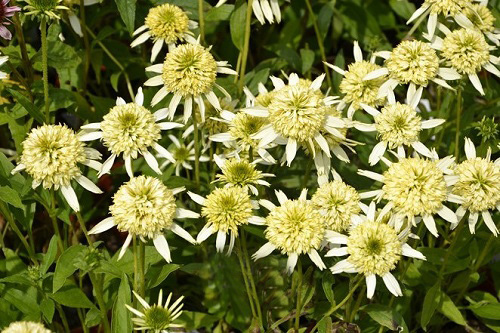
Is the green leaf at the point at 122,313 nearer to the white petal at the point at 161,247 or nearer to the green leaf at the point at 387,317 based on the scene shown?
the white petal at the point at 161,247

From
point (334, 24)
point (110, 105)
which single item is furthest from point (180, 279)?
point (334, 24)

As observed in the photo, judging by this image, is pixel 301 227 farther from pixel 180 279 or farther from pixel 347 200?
pixel 180 279

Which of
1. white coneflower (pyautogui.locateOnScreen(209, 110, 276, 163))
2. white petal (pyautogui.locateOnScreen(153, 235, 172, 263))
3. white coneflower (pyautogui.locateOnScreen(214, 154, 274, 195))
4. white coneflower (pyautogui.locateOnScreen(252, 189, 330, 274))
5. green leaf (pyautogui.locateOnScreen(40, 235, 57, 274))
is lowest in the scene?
white coneflower (pyautogui.locateOnScreen(252, 189, 330, 274))

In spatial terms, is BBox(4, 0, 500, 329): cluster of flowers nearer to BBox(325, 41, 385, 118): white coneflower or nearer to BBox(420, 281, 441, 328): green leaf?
BBox(325, 41, 385, 118): white coneflower

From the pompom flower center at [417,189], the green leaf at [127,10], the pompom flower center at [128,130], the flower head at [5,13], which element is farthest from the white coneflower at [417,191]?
the flower head at [5,13]

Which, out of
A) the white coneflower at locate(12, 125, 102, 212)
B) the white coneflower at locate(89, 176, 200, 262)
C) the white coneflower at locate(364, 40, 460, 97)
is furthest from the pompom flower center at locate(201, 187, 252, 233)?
the white coneflower at locate(364, 40, 460, 97)

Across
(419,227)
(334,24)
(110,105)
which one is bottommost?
(419,227)

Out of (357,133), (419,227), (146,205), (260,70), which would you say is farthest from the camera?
(260,70)
